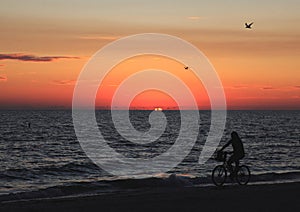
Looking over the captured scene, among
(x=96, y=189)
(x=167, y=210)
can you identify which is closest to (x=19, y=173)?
(x=96, y=189)

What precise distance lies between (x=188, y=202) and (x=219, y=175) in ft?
15.5

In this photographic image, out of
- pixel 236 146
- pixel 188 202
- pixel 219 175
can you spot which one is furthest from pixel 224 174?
pixel 188 202

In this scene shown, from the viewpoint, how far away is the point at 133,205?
17328 millimetres

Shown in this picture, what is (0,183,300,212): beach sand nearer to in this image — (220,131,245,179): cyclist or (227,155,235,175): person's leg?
(227,155,235,175): person's leg

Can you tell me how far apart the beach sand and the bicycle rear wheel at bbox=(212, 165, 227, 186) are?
121 centimetres

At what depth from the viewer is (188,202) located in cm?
1775

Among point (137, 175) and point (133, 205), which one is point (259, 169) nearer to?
point (137, 175)

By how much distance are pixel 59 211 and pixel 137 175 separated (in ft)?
61.0

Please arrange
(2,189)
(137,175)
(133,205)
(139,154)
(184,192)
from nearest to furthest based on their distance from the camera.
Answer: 1. (133,205)
2. (184,192)
3. (2,189)
4. (137,175)
5. (139,154)

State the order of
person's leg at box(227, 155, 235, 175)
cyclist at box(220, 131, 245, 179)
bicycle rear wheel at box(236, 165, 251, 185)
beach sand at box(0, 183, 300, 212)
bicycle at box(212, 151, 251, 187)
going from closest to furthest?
beach sand at box(0, 183, 300, 212), cyclist at box(220, 131, 245, 179), person's leg at box(227, 155, 235, 175), bicycle at box(212, 151, 251, 187), bicycle rear wheel at box(236, 165, 251, 185)

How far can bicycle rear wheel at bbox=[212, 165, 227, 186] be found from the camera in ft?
72.0

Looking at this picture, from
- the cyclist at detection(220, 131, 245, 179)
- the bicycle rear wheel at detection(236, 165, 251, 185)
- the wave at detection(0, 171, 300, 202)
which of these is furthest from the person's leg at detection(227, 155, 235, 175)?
the wave at detection(0, 171, 300, 202)

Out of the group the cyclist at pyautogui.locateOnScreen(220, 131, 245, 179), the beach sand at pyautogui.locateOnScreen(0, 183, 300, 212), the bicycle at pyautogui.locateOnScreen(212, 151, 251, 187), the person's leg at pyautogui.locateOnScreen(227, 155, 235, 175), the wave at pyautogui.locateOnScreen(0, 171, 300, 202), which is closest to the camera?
the beach sand at pyautogui.locateOnScreen(0, 183, 300, 212)

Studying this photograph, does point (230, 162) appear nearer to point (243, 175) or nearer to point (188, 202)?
point (243, 175)
